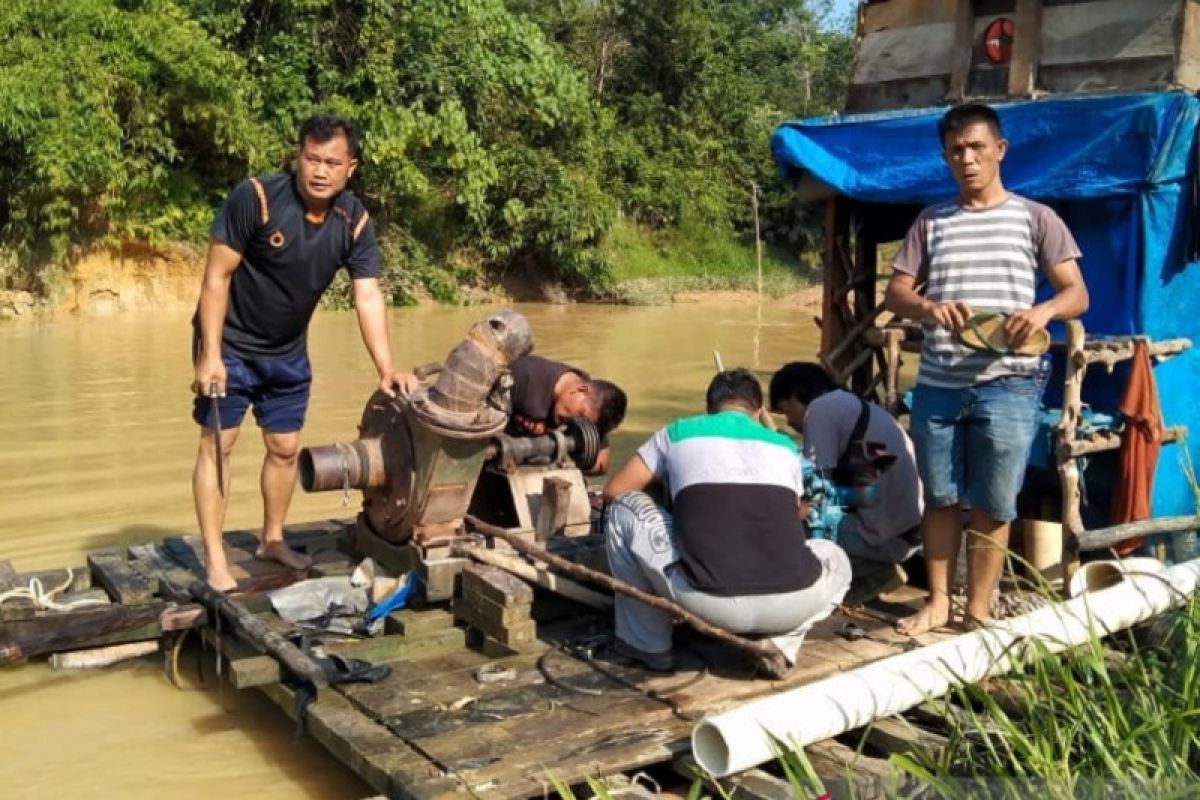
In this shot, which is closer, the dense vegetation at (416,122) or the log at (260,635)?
the log at (260,635)

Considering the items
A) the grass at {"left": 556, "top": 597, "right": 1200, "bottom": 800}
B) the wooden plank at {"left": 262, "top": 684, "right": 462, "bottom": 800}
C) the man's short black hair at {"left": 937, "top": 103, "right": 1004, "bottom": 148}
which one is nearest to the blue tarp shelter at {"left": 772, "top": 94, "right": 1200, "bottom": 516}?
the man's short black hair at {"left": 937, "top": 103, "right": 1004, "bottom": 148}

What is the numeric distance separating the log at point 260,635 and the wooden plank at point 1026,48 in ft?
15.7

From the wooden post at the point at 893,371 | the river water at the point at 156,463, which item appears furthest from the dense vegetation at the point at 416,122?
the wooden post at the point at 893,371

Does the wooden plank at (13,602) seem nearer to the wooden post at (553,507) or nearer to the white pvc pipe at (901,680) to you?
the wooden post at (553,507)

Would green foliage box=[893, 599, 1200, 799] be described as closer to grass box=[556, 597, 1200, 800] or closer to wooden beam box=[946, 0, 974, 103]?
grass box=[556, 597, 1200, 800]

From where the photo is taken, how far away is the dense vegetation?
49.3 feet

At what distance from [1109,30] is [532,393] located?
140 inches

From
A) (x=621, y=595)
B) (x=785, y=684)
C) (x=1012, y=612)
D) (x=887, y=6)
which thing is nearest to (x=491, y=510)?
(x=621, y=595)

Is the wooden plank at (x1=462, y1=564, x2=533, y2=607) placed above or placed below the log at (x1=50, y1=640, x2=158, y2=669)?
above

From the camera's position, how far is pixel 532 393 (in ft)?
17.4

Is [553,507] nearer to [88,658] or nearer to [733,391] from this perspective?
[733,391]

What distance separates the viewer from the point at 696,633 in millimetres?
4254

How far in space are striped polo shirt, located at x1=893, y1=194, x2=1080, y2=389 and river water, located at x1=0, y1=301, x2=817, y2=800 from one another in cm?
235

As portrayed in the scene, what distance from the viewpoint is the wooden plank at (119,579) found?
4.77m
